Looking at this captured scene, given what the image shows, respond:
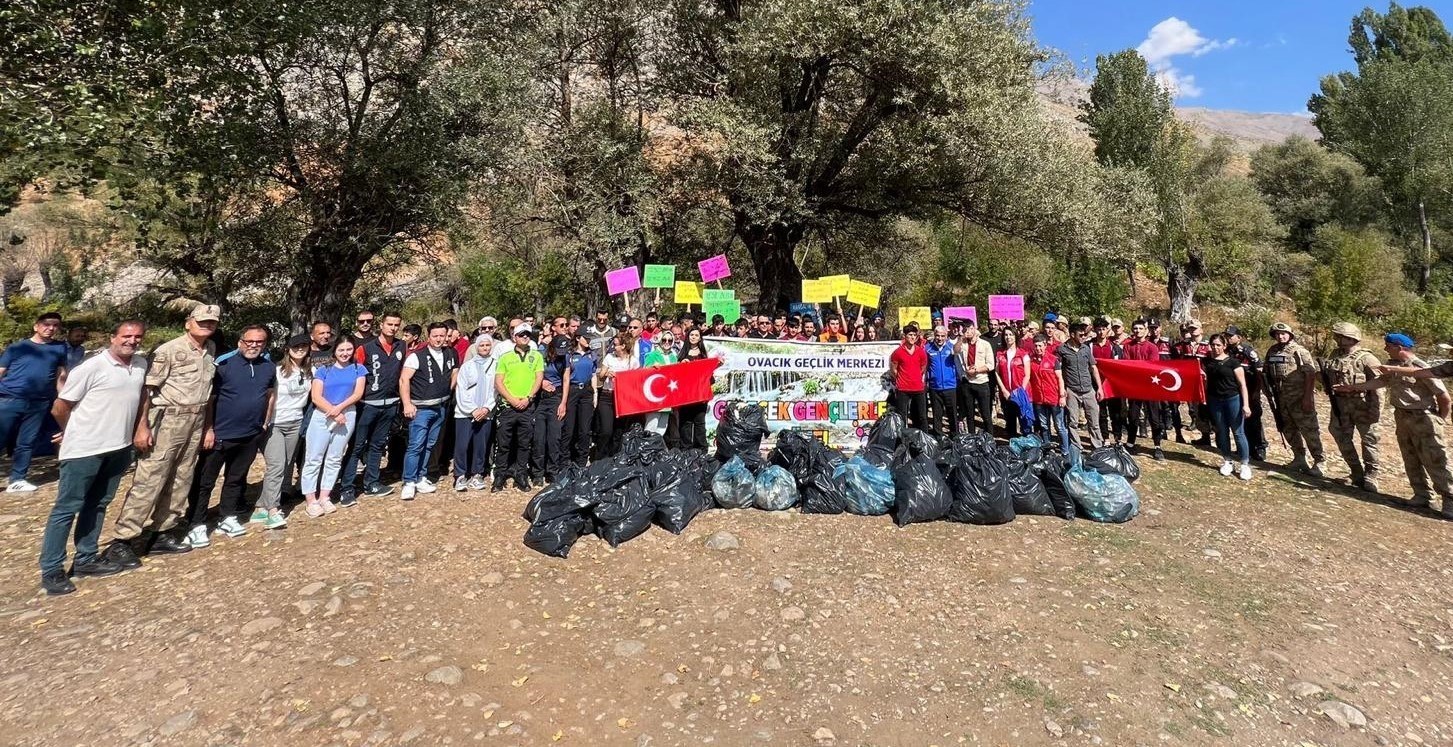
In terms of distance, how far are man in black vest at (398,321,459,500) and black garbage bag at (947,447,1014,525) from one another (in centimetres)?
501

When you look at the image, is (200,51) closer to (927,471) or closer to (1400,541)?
(927,471)

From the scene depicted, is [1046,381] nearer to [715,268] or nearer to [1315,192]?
[715,268]

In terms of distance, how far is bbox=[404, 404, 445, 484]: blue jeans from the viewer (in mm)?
6065

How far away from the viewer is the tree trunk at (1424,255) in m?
28.4

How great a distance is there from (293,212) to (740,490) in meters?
10.8

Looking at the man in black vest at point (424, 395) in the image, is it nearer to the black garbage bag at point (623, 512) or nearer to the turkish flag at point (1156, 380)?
the black garbage bag at point (623, 512)

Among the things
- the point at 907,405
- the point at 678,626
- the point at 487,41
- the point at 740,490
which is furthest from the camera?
the point at 487,41

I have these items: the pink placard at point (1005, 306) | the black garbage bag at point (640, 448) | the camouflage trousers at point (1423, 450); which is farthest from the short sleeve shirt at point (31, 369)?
the camouflage trousers at point (1423, 450)

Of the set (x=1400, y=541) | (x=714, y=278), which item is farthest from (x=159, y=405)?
(x=1400, y=541)

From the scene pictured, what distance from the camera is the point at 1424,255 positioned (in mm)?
28656

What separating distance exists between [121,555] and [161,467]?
668 mm

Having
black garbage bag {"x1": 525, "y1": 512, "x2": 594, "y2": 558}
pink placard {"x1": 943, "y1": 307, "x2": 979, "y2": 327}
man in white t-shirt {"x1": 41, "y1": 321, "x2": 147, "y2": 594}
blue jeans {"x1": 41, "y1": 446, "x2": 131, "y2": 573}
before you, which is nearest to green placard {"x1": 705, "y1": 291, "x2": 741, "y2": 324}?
pink placard {"x1": 943, "y1": 307, "x2": 979, "y2": 327}

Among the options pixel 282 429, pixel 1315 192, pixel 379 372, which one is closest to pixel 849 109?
pixel 379 372

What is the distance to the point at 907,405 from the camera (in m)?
7.47
